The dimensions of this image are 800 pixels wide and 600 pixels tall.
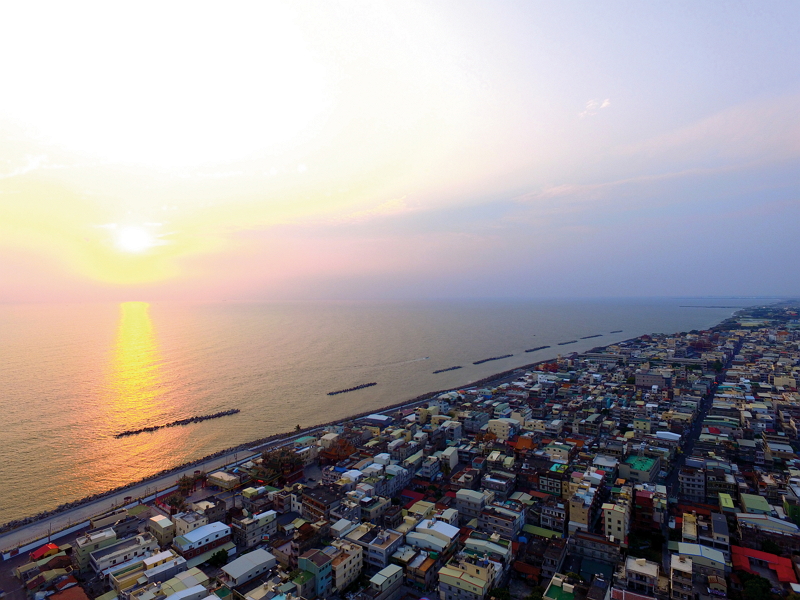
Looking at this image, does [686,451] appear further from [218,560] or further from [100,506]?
[100,506]

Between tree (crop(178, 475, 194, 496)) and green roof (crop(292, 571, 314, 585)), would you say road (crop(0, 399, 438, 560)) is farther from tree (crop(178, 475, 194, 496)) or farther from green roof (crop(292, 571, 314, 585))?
green roof (crop(292, 571, 314, 585))

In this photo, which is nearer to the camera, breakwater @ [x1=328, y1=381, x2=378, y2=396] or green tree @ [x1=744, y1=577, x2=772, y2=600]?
green tree @ [x1=744, y1=577, x2=772, y2=600]

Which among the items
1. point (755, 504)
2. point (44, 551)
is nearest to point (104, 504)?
point (44, 551)

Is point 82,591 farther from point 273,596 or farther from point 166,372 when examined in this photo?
point 166,372

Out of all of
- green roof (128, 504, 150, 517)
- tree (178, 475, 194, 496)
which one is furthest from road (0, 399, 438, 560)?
tree (178, 475, 194, 496)

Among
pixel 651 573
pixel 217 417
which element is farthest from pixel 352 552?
pixel 217 417

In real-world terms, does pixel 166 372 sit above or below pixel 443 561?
above

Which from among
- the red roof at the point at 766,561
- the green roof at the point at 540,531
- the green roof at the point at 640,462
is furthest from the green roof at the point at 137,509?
the green roof at the point at 640,462

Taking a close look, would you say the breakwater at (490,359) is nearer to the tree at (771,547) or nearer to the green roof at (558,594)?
the tree at (771,547)
